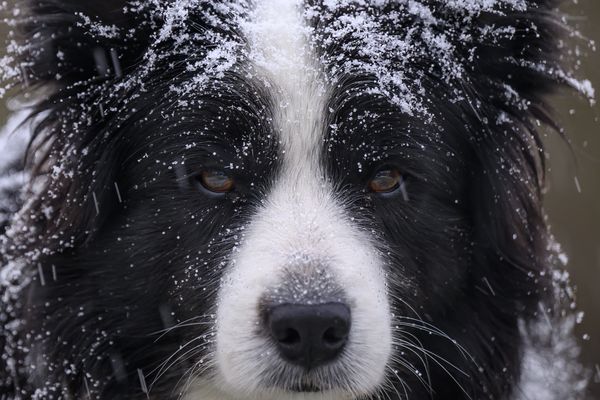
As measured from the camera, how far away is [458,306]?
12.2 ft

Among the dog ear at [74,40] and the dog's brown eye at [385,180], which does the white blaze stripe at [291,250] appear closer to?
the dog's brown eye at [385,180]

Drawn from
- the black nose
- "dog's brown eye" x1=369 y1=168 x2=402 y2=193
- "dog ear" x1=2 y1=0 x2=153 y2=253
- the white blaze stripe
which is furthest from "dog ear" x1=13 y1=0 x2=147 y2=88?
the black nose

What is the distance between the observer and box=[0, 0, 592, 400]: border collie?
331 cm

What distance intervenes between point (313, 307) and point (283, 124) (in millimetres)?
764

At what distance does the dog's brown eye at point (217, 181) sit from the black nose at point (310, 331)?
0.60 meters

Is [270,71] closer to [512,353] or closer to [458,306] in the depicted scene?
[458,306]

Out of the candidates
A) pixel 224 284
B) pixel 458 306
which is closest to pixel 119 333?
pixel 224 284

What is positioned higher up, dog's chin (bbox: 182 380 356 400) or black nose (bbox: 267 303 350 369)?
black nose (bbox: 267 303 350 369)

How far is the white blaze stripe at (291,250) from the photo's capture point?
10.2 ft

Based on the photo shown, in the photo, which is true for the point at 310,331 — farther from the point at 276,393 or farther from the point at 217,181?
the point at 217,181

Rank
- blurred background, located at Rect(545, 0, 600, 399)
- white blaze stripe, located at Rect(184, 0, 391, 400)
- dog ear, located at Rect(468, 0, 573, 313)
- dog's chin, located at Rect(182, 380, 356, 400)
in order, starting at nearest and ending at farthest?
white blaze stripe, located at Rect(184, 0, 391, 400)
dog's chin, located at Rect(182, 380, 356, 400)
dog ear, located at Rect(468, 0, 573, 313)
blurred background, located at Rect(545, 0, 600, 399)

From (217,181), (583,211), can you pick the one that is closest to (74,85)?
(217,181)

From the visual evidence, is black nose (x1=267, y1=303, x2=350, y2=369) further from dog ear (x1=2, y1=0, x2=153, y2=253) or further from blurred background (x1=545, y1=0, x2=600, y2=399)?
blurred background (x1=545, y1=0, x2=600, y2=399)

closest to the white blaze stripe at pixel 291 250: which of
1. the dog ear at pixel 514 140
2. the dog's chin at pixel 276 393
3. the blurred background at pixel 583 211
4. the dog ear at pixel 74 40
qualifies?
the dog's chin at pixel 276 393
